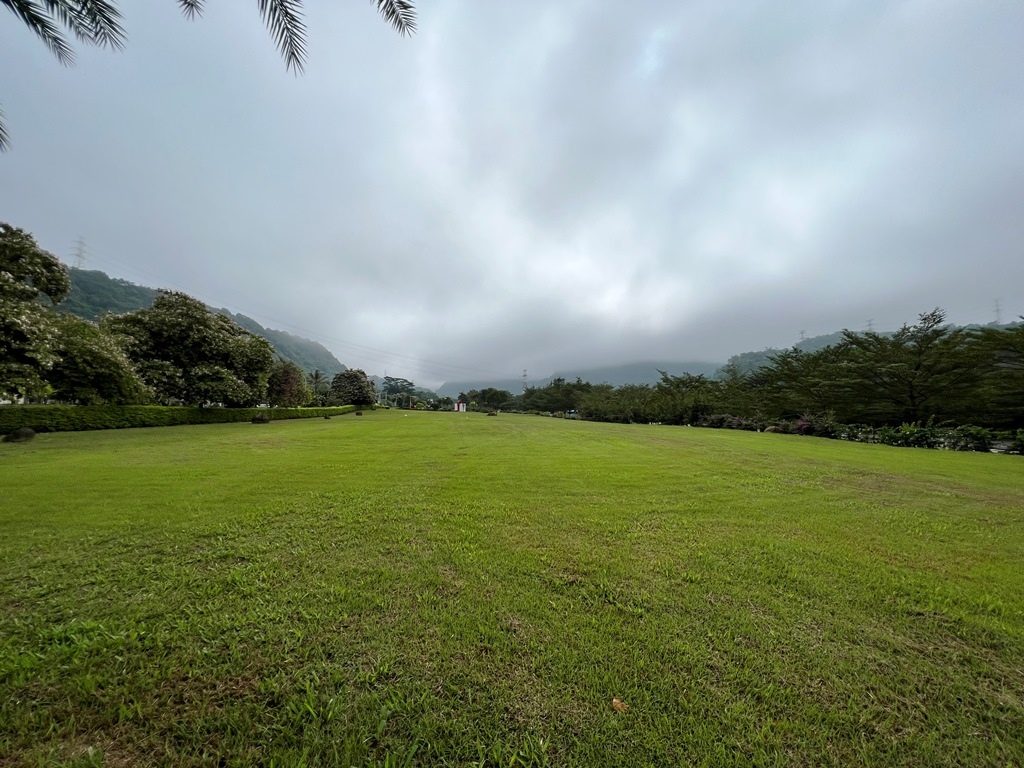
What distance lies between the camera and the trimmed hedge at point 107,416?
14898 mm

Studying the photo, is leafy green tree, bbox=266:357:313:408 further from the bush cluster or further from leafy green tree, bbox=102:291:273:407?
the bush cluster

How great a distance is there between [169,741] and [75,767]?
297 millimetres

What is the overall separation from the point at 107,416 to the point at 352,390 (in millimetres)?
34491

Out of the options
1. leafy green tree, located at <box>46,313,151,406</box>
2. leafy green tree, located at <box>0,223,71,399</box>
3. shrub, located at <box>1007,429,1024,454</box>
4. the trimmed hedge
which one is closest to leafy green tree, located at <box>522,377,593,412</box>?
shrub, located at <box>1007,429,1024,454</box>

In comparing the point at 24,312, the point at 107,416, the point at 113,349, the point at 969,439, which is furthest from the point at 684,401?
the point at 24,312

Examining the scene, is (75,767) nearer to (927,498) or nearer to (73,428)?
(927,498)

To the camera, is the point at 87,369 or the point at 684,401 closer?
the point at 87,369

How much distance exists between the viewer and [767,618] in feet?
8.78

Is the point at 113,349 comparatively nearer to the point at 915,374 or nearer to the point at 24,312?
the point at 24,312

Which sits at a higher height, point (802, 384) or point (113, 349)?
point (802, 384)

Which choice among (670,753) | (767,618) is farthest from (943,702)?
(670,753)

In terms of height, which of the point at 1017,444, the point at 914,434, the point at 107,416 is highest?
the point at 914,434

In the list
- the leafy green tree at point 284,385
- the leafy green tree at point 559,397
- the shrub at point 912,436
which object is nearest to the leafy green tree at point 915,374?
the shrub at point 912,436

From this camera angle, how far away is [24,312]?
12.4m
